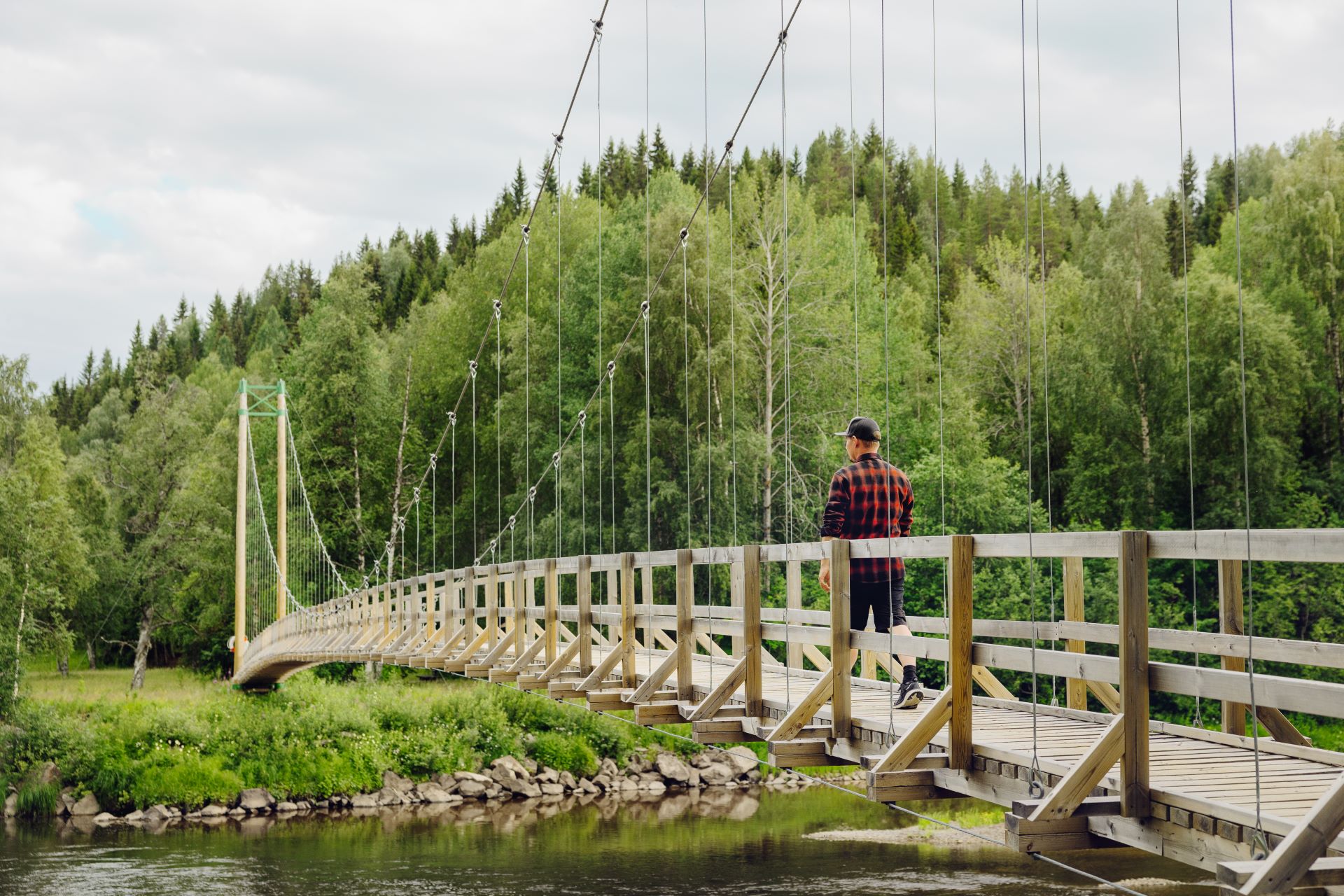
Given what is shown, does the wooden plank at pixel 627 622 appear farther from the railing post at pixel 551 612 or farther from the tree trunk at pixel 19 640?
the tree trunk at pixel 19 640

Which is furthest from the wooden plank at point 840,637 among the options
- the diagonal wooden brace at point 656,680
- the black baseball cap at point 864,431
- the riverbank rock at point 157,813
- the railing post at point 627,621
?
the riverbank rock at point 157,813

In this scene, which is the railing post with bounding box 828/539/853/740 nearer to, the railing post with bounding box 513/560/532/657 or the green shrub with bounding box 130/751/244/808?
the railing post with bounding box 513/560/532/657

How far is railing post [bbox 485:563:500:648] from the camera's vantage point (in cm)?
1159

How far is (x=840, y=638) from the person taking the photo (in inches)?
215

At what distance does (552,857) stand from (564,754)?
6727mm

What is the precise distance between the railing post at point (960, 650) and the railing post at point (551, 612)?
5429mm

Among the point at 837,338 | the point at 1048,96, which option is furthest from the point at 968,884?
the point at 1048,96

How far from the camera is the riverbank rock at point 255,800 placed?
2409 cm

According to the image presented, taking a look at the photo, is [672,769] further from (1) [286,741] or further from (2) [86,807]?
(2) [86,807]

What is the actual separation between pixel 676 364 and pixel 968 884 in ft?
40.2

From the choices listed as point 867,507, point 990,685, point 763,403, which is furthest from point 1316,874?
point 763,403

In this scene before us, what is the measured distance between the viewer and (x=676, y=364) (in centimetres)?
2658

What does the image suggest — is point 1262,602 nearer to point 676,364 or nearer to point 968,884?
point 968,884

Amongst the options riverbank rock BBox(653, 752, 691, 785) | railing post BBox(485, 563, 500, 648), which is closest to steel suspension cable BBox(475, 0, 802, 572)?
railing post BBox(485, 563, 500, 648)
